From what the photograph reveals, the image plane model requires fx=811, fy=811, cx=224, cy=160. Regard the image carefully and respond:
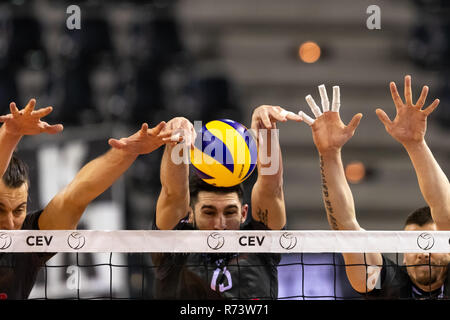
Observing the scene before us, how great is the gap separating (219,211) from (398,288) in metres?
1.42

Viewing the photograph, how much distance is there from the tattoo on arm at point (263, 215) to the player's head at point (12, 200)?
166 cm

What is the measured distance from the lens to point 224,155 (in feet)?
18.3

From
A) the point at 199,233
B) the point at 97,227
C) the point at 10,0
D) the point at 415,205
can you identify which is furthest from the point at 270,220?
the point at 10,0

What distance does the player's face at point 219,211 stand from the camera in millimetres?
5664

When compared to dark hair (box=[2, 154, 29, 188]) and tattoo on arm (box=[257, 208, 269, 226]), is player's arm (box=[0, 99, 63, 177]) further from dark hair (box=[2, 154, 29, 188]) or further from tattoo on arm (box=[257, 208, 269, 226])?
tattoo on arm (box=[257, 208, 269, 226])

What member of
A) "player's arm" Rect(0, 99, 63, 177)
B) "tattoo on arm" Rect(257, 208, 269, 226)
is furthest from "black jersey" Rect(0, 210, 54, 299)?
"tattoo on arm" Rect(257, 208, 269, 226)

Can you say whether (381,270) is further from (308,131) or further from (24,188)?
(308,131)

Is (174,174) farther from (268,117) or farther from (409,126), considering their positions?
(409,126)

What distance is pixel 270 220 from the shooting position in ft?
18.8

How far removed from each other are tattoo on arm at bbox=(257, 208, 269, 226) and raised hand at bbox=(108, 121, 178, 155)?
2.94ft

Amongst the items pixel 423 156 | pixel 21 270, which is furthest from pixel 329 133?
pixel 21 270

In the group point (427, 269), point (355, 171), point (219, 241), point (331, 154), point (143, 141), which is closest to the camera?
point (143, 141)

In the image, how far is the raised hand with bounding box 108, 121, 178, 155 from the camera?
17.4 ft

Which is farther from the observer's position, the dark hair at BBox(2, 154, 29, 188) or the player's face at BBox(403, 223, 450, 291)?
the player's face at BBox(403, 223, 450, 291)
